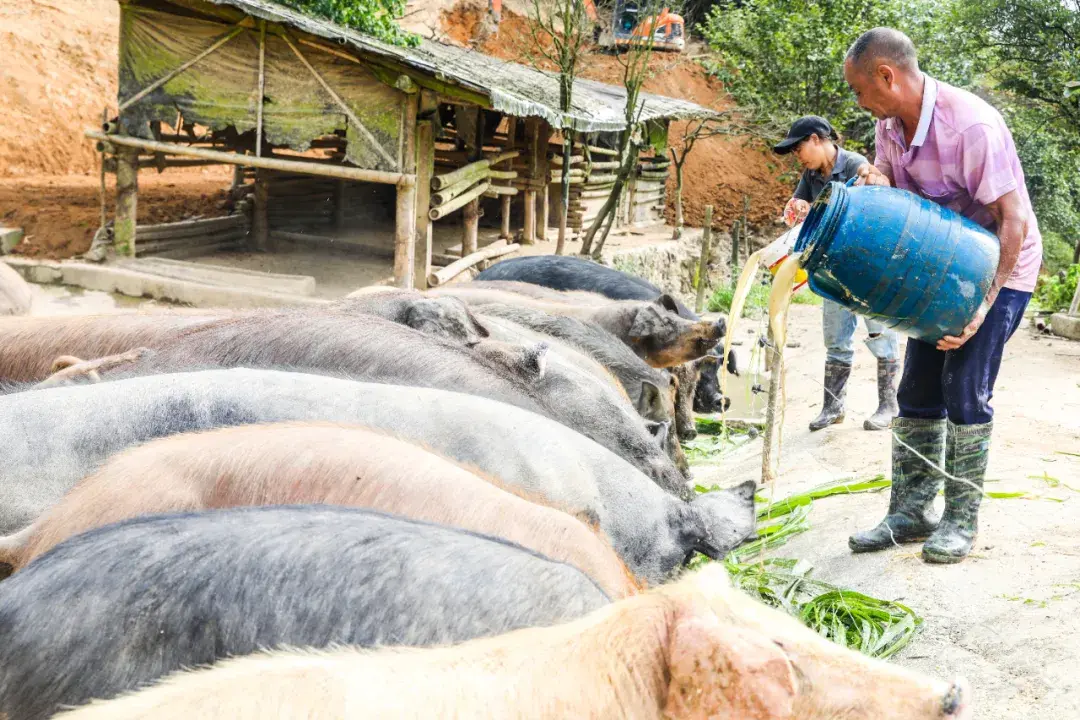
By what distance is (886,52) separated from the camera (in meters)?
3.88

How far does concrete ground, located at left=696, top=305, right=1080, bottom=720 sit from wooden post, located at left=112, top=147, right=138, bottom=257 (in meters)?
9.34

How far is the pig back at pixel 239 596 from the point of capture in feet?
6.07

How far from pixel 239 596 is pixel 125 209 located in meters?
12.6

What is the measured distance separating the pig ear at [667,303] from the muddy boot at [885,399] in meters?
1.53

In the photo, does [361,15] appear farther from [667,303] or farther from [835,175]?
[835,175]

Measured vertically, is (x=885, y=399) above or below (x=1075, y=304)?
below

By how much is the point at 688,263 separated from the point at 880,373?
14.2 metres

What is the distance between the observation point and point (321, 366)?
157 inches

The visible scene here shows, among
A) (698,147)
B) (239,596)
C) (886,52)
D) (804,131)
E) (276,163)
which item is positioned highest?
(698,147)

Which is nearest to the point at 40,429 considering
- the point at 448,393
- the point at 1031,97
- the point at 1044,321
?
the point at 448,393

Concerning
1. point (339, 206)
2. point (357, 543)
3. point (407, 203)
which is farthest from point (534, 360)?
point (339, 206)

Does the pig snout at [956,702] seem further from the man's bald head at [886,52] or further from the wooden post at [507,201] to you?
the wooden post at [507,201]

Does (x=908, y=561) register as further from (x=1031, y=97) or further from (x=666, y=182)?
(x=666, y=182)

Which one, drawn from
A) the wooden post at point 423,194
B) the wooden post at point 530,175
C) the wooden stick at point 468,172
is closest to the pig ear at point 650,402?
the wooden post at point 423,194
